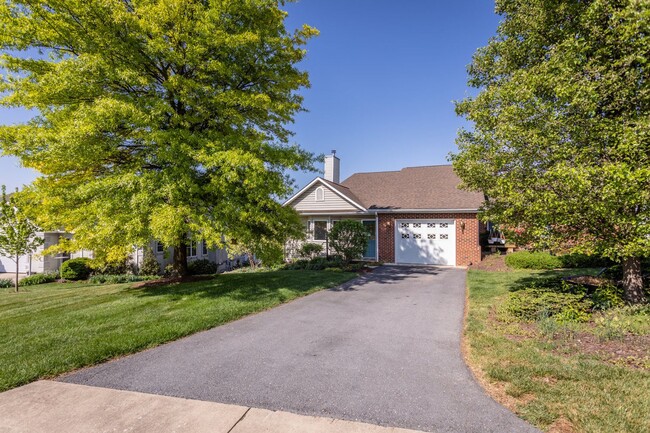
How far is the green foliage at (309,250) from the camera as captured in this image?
1808 cm

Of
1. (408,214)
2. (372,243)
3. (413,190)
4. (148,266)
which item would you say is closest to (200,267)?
(148,266)

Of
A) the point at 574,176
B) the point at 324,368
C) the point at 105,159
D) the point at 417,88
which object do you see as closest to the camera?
the point at 324,368

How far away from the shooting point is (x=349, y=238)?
→ 16281 millimetres

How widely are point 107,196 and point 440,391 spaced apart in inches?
345

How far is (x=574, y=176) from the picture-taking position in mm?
5684

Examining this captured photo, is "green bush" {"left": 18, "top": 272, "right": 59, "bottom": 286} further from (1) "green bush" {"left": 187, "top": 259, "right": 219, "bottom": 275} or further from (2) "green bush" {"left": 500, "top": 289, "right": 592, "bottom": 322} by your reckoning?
(2) "green bush" {"left": 500, "top": 289, "right": 592, "bottom": 322}

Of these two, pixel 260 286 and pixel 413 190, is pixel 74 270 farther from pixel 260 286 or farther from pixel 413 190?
pixel 413 190

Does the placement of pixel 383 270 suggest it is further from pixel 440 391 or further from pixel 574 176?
pixel 440 391

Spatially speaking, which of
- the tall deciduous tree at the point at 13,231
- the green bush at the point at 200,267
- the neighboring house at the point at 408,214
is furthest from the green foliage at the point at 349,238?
the tall deciduous tree at the point at 13,231

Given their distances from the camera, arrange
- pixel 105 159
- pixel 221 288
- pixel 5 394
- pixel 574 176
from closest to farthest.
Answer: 1. pixel 5 394
2. pixel 574 176
3. pixel 105 159
4. pixel 221 288

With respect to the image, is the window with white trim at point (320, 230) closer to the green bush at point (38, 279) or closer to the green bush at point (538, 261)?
the green bush at point (538, 261)

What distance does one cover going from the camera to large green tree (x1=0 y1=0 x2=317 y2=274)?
319 inches

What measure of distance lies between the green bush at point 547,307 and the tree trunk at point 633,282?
94cm

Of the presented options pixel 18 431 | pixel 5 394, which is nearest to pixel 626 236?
pixel 18 431
